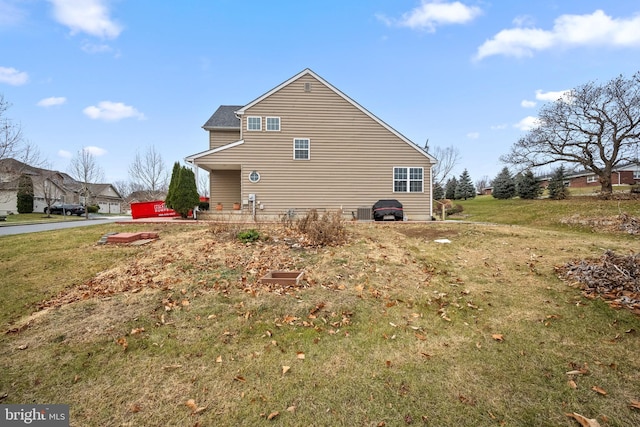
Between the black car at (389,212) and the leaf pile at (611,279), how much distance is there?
34.4ft

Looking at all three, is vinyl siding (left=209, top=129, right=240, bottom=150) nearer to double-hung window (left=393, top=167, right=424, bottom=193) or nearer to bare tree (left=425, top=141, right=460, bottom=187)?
double-hung window (left=393, top=167, right=424, bottom=193)

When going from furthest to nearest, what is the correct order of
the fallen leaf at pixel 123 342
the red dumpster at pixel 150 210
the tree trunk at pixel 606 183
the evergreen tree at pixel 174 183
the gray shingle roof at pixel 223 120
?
the tree trunk at pixel 606 183 < the gray shingle roof at pixel 223 120 < the red dumpster at pixel 150 210 < the evergreen tree at pixel 174 183 < the fallen leaf at pixel 123 342

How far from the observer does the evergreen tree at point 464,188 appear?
4431 cm

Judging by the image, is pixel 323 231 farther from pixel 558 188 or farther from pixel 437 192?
pixel 437 192

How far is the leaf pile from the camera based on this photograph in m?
4.52

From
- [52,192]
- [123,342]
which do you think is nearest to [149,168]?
[52,192]

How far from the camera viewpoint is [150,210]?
19953 mm

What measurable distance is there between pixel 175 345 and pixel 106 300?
7.05ft

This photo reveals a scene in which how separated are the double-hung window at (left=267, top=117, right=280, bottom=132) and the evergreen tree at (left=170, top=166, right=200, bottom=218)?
17.2 ft

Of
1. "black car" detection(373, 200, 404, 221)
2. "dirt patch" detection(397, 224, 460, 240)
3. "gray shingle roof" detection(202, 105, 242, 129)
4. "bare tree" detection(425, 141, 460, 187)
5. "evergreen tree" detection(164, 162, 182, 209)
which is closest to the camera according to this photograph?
"dirt patch" detection(397, 224, 460, 240)

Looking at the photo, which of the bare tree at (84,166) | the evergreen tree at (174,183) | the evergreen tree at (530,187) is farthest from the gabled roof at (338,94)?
the bare tree at (84,166)

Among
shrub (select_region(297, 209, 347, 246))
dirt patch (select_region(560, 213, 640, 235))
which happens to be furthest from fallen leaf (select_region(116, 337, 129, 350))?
dirt patch (select_region(560, 213, 640, 235))

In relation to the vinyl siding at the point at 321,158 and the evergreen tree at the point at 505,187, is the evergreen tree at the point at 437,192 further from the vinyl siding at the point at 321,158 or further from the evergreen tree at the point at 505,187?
the vinyl siding at the point at 321,158

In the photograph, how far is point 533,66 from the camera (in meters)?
15.2
